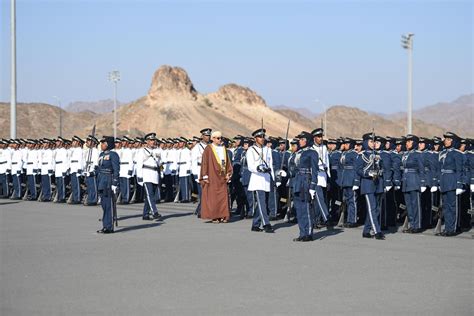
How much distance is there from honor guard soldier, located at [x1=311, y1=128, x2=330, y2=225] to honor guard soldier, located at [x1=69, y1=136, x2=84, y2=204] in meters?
9.61

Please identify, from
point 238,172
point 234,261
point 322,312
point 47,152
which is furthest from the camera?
point 47,152

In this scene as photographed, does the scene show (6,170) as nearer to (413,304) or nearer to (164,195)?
(164,195)

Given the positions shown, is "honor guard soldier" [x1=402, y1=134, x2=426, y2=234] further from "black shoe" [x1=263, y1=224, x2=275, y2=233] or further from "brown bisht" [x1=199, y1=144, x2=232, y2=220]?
"brown bisht" [x1=199, y1=144, x2=232, y2=220]

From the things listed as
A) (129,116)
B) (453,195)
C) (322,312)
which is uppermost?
(129,116)

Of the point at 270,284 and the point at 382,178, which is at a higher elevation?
the point at 382,178

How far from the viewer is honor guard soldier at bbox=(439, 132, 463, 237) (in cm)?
1552

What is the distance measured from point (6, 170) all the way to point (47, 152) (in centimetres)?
288

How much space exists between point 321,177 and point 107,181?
4699 mm

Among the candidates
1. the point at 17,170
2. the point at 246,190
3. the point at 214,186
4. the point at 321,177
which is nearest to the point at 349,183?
the point at 321,177

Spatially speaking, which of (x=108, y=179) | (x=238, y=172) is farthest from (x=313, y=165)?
(x=238, y=172)

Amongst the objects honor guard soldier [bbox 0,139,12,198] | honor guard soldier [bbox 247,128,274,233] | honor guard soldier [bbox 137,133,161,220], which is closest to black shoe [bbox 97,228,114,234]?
honor guard soldier [bbox 137,133,161,220]

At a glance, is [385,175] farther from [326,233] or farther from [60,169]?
[60,169]

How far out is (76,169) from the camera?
24094 mm

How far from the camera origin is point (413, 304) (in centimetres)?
869
